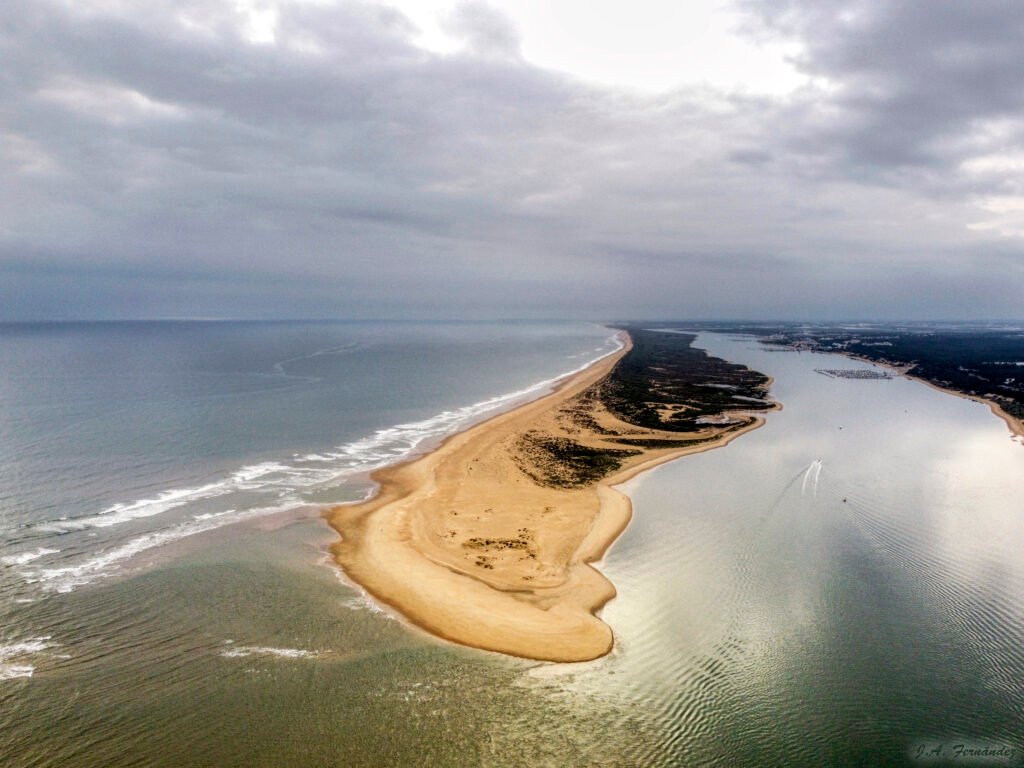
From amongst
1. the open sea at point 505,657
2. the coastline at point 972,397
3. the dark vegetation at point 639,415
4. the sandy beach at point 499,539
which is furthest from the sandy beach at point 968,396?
the sandy beach at point 499,539

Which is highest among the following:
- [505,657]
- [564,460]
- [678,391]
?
[678,391]

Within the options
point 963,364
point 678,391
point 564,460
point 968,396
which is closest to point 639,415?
point 678,391

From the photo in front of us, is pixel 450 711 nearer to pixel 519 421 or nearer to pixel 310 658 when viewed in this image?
pixel 310 658

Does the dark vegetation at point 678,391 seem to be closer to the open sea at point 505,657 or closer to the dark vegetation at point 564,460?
the dark vegetation at point 564,460

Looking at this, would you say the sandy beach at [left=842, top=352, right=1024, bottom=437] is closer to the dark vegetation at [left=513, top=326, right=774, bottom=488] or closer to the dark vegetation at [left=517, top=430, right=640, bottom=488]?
the dark vegetation at [left=513, top=326, right=774, bottom=488]

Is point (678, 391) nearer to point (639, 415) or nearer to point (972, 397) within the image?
point (639, 415)

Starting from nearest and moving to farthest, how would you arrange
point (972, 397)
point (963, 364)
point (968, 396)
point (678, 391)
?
point (678, 391) < point (972, 397) < point (968, 396) < point (963, 364)
